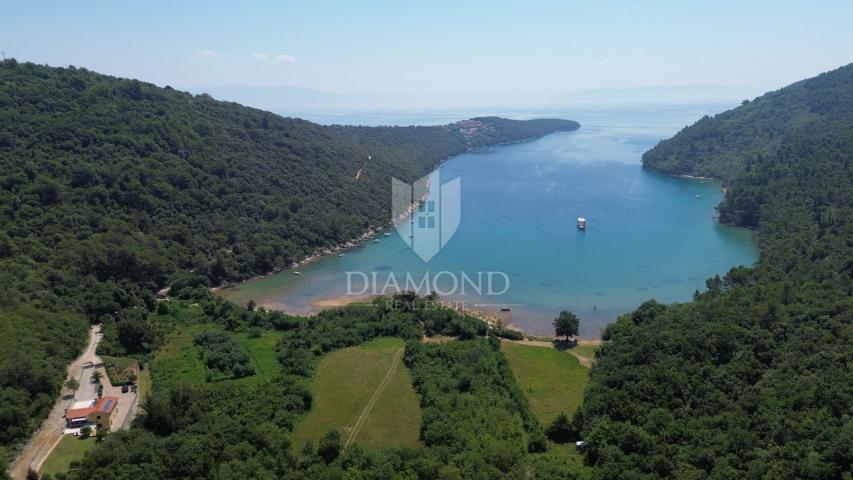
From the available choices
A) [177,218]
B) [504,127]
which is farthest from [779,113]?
[177,218]

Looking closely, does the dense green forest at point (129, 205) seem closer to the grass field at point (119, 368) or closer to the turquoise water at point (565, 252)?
the grass field at point (119, 368)

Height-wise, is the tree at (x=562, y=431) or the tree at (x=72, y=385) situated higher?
the tree at (x=72, y=385)

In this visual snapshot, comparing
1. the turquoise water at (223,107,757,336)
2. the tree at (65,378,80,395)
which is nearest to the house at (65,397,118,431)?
the tree at (65,378,80,395)

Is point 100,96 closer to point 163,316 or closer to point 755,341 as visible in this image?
point 163,316

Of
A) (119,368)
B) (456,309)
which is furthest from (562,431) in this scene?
(119,368)

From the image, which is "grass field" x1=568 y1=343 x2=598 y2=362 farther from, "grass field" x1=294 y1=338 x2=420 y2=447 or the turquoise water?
"grass field" x1=294 y1=338 x2=420 y2=447

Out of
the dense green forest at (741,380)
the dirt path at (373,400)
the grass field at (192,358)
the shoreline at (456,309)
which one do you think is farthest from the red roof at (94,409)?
the dense green forest at (741,380)

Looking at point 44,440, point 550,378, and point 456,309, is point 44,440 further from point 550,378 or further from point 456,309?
point 456,309
